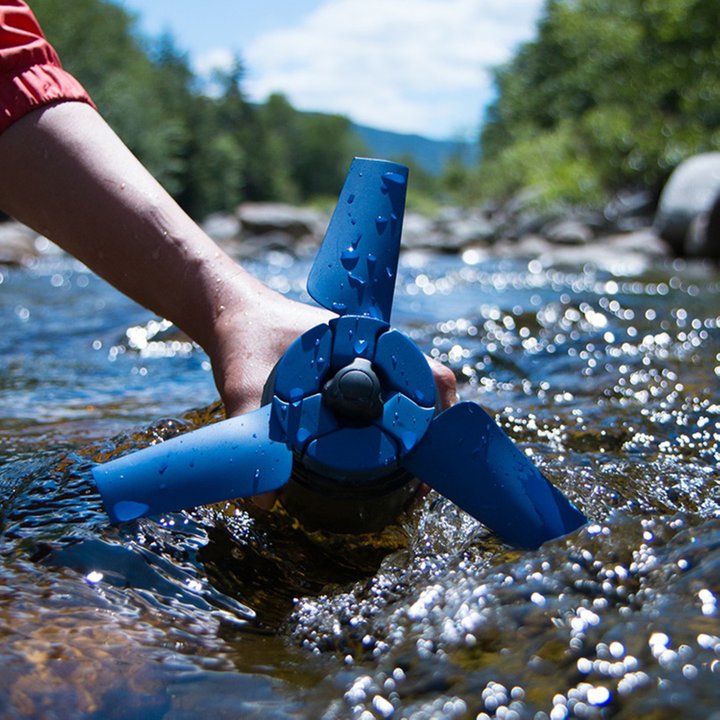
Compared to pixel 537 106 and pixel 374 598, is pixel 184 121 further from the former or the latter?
pixel 374 598

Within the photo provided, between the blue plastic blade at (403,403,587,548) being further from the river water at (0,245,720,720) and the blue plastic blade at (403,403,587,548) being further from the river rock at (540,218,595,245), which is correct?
the river rock at (540,218,595,245)

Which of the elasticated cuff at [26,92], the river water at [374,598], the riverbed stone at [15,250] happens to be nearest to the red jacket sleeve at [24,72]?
the elasticated cuff at [26,92]

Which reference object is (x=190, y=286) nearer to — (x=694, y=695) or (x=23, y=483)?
(x=23, y=483)

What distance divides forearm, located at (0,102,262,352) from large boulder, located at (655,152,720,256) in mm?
11928

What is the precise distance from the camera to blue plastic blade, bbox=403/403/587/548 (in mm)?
1261

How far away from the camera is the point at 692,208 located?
12.9 meters

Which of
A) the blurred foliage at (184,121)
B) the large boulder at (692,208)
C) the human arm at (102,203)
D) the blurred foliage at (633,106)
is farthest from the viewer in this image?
the blurred foliage at (184,121)

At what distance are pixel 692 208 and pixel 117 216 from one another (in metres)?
12.7

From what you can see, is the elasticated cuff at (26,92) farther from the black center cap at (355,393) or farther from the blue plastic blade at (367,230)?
the black center cap at (355,393)

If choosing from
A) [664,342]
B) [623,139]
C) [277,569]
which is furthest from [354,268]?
[623,139]

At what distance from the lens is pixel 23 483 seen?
1.67 meters

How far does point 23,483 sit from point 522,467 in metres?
0.96

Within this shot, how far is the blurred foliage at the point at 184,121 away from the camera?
36312 millimetres

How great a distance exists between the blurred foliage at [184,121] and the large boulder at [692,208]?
82.6ft
